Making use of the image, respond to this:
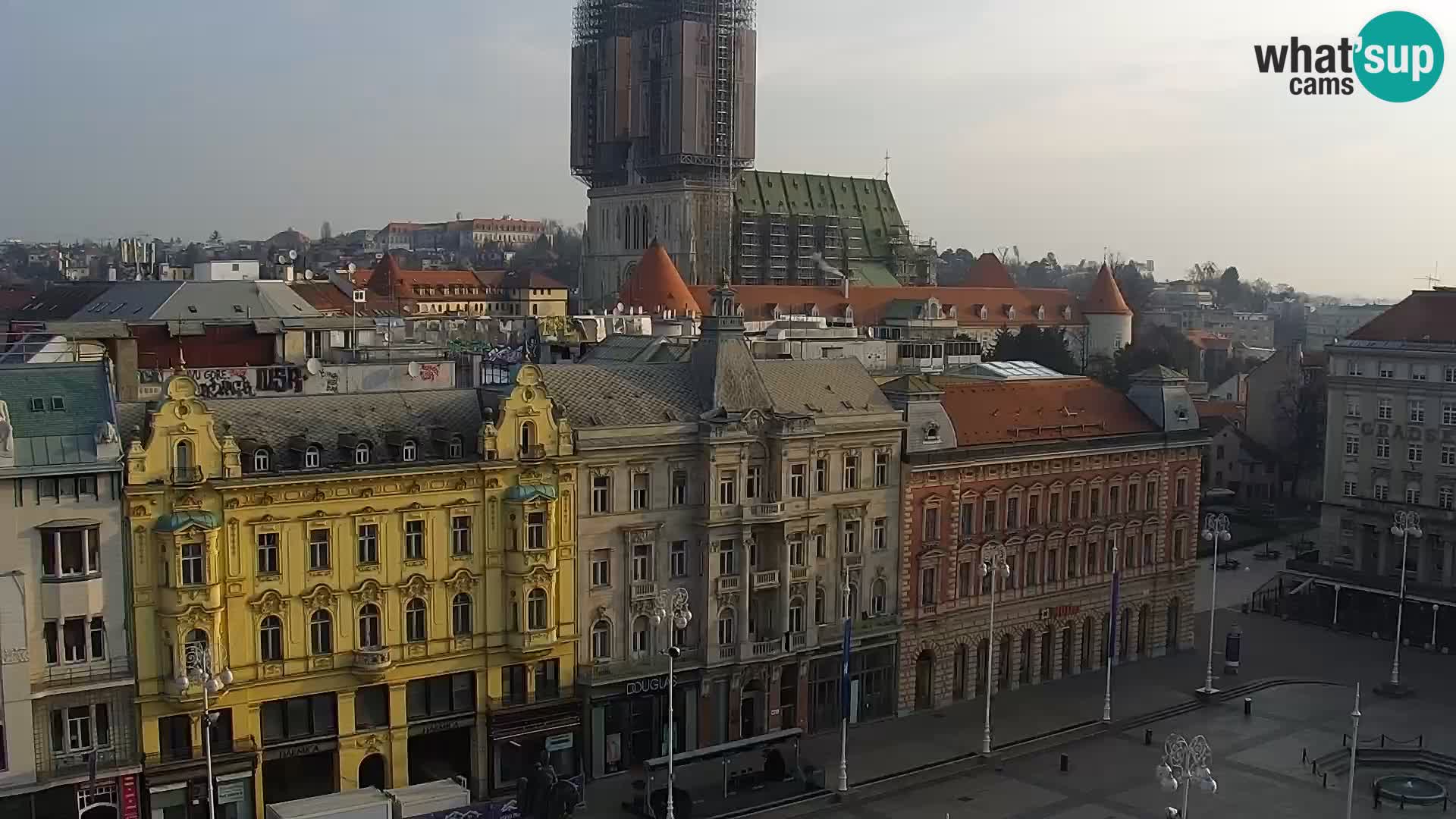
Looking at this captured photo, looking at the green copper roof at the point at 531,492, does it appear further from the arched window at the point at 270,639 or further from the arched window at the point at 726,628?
the arched window at the point at 726,628

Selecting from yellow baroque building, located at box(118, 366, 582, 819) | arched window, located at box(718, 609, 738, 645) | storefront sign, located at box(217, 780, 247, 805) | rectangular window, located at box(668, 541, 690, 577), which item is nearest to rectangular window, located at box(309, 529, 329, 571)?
yellow baroque building, located at box(118, 366, 582, 819)

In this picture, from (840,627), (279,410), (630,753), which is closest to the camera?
(279,410)

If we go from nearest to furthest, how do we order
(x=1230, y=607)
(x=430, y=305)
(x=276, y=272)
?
(x=1230, y=607)
(x=276, y=272)
(x=430, y=305)

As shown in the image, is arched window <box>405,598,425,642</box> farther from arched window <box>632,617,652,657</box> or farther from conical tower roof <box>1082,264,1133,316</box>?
conical tower roof <box>1082,264,1133,316</box>

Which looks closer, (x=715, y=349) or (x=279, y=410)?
(x=279, y=410)

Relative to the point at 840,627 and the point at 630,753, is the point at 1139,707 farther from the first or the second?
the point at 630,753

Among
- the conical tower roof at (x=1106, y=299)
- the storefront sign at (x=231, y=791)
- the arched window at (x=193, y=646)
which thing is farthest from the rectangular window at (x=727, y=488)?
the conical tower roof at (x=1106, y=299)

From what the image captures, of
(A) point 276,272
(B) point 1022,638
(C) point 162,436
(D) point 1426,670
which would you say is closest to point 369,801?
(C) point 162,436
